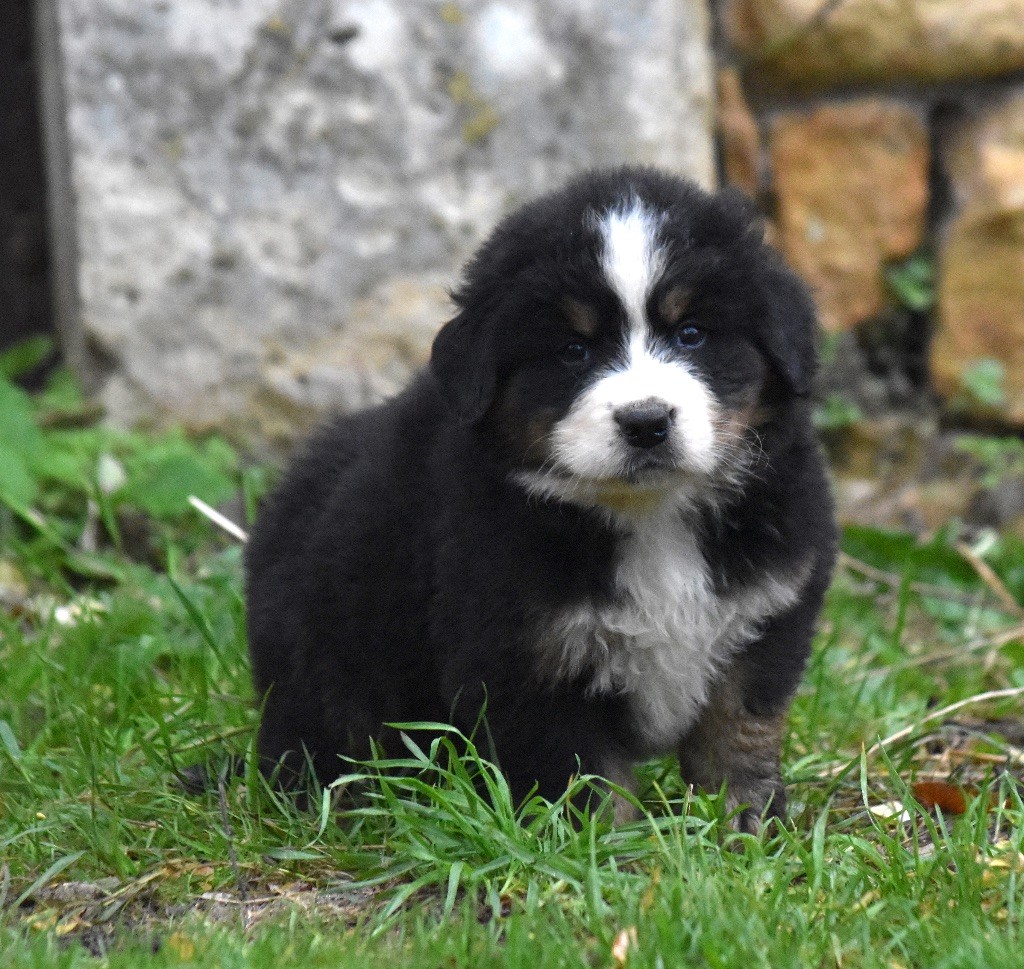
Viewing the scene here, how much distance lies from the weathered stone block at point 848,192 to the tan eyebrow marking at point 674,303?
263 centimetres

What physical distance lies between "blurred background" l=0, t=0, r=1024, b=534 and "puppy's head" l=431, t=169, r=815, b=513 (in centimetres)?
239

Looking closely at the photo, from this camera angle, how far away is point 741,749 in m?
3.08

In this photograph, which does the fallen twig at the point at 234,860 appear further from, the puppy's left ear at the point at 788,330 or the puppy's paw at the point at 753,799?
the puppy's left ear at the point at 788,330

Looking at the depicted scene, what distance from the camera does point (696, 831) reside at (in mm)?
2938

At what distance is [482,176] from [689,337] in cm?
263

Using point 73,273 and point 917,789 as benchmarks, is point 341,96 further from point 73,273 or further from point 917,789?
point 917,789

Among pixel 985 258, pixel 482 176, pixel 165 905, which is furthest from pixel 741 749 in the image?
pixel 985 258

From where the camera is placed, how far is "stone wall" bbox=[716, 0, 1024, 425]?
531 centimetres

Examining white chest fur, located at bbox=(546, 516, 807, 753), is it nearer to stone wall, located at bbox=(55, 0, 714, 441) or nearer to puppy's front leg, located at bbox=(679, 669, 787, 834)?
puppy's front leg, located at bbox=(679, 669, 787, 834)

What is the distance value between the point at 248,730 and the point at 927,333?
3030 mm

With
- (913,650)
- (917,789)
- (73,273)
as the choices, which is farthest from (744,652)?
(73,273)

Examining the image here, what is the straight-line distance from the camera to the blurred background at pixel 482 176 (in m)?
5.26

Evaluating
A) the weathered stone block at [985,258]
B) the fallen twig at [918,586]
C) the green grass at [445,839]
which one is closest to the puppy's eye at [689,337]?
the green grass at [445,839]

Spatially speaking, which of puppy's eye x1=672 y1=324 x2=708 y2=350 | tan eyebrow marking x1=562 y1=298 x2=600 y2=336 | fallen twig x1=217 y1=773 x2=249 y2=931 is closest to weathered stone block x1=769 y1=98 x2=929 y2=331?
puppy's eye x1=672 y1=324 x2=708 y2=350
